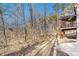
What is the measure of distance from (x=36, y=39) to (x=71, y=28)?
0.36 metres

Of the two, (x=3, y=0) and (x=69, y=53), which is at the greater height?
(x=3, y=0)

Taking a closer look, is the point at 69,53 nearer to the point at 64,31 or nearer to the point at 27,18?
the point at 64,31

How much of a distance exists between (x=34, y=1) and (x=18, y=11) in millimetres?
187

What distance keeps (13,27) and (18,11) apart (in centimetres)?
17

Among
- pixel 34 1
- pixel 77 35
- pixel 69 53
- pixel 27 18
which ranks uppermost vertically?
pixel 34 1

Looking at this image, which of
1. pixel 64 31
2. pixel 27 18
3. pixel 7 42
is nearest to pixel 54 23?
pixel 64 31

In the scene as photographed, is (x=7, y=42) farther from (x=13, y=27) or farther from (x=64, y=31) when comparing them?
(x=64, y=31)

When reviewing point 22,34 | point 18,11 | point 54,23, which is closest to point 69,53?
point 54,23

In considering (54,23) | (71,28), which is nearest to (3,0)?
(54,23)

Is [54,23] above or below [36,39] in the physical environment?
above

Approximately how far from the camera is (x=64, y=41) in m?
2.39

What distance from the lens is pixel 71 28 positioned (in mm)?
2373

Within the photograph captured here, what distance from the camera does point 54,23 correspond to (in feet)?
7.87

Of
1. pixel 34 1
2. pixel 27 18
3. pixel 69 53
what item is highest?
pixel 34 1
